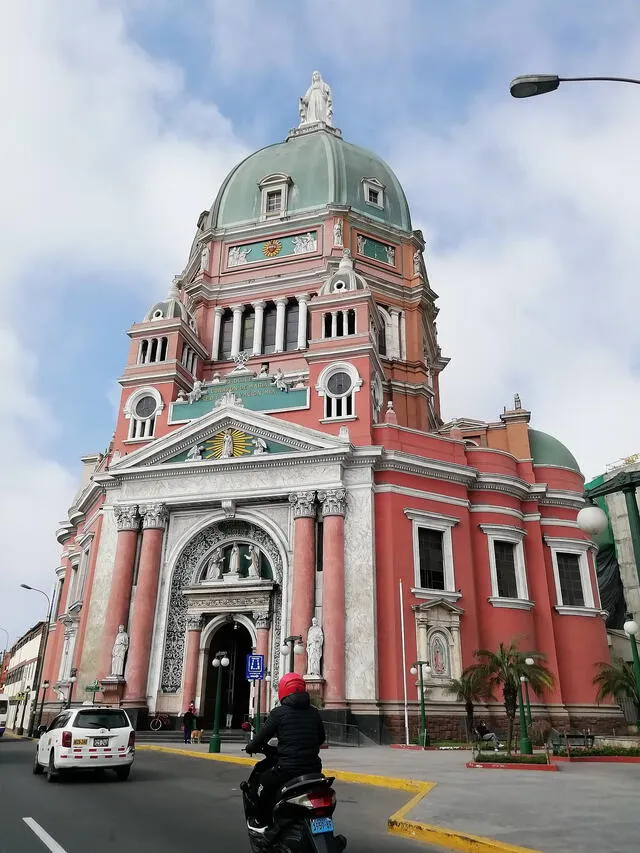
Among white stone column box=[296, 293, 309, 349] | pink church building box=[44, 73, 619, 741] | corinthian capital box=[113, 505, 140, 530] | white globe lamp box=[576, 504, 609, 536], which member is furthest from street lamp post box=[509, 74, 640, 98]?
white stone column box=[296, 293, 309, 349]

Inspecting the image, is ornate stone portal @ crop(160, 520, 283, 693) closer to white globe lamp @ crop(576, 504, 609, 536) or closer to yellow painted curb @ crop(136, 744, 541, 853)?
yellow painted curb @ crop(136, 744, 541, 853)

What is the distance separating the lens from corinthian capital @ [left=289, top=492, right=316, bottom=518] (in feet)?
95.7

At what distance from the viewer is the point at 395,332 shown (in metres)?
41.3

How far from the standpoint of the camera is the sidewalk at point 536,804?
775 cm

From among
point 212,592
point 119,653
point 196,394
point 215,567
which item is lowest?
point 119,653

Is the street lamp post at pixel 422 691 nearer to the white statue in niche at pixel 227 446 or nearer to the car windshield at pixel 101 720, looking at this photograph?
the white statue in niche at pixel 227 446

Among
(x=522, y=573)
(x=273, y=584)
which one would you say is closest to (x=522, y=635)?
(x=522, y=573)

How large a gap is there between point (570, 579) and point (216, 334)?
23118mm

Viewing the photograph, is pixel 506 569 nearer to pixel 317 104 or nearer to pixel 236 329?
pixel 236 329

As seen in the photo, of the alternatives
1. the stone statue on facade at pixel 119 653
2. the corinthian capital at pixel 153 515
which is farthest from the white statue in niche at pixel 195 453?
the stone statue on facade at pixel 119 653

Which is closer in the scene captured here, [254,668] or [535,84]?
[535,84]

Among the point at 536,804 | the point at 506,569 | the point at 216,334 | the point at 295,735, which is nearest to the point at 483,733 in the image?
the point at 506,569

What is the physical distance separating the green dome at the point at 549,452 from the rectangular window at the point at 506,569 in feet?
17.2

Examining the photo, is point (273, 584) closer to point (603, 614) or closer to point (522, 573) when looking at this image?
point (522, 573)
